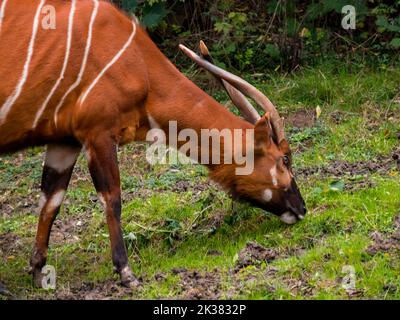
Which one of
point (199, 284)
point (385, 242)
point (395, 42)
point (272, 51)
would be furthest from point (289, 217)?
point (272, 51)

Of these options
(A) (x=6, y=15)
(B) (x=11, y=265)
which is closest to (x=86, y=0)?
(A) (x=6, y=15)

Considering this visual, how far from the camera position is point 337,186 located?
711 cm

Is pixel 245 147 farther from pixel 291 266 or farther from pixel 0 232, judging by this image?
pixel 0 232

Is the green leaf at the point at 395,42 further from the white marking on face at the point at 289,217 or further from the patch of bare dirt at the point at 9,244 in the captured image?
the patch of bare dirt at the point at 9,244

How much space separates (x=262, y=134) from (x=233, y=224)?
0.80m

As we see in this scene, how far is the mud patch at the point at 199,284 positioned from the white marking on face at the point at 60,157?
1.20 metres

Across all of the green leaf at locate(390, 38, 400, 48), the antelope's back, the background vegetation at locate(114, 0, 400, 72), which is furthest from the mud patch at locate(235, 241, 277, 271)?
the background vegetation at locate(114, 0, 400, 72)

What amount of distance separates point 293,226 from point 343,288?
1.24 meters

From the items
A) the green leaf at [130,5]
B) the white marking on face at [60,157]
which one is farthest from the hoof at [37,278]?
the green leaf at [130,5]

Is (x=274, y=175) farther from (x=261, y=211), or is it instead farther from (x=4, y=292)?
(x=4, y=292)

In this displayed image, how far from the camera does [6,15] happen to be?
6227 millimetres

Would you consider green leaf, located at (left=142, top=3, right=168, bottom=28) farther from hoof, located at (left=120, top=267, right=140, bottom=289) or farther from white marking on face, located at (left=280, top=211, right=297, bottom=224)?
hoof, located at (left=120, top=267, right=140, bottom=289)

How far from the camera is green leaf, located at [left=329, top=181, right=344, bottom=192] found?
7.06 metres
